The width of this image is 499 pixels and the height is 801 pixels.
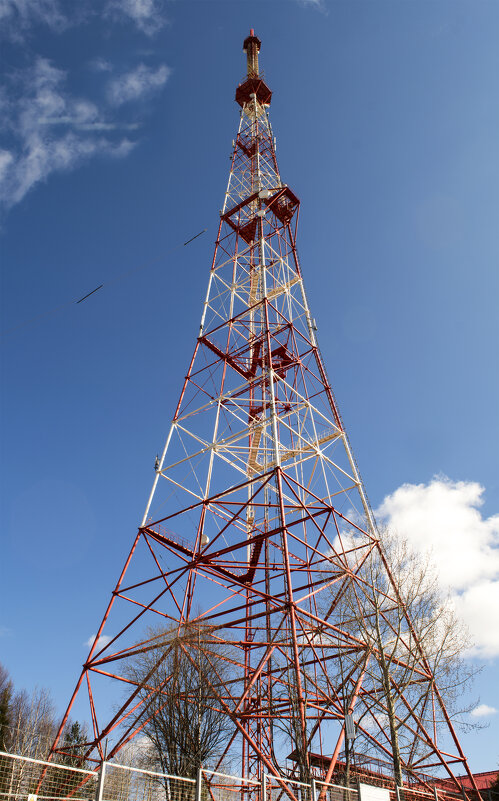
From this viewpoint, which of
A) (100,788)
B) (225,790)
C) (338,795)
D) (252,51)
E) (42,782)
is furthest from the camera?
(252,51)

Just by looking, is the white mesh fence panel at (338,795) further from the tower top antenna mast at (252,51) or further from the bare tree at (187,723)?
the tower top antenna mast at (252,51)

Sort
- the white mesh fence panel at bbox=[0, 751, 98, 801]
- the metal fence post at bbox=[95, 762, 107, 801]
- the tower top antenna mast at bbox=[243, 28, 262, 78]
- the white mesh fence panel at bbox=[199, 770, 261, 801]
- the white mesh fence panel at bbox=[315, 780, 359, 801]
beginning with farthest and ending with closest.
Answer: the tower top antenna mast at bbox=[243, 28, 262, 78] < the white mesh fence panel at bbox=[199, 770, 261, 801] < the white mesh fence panel at bbox=[315, 780, 359, 801] < the white mesh fence panel at bbox=[0, 751, 98, 801] < the metal fence post at bbox=[95, 762, 107, 801]

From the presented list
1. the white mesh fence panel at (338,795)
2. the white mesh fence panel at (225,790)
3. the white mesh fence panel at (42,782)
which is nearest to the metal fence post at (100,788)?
the white mesh fence panel at (42,782)

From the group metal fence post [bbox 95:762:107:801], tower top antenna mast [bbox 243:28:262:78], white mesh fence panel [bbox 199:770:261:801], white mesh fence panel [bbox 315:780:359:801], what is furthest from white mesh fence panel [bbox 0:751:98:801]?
tower top antenna mast [bbox 243:28:262:78]

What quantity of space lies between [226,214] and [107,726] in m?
23.3

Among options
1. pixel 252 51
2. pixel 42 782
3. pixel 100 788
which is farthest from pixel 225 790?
pixel 252 51

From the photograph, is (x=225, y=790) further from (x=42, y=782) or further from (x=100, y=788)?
(x=100, y=788)

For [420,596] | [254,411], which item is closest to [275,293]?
[254,411]

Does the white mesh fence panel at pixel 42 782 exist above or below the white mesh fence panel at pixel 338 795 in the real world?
above

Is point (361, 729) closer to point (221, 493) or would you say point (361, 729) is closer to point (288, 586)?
point (288, 586)

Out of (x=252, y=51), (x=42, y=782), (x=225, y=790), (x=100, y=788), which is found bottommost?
(x=100, y=788)

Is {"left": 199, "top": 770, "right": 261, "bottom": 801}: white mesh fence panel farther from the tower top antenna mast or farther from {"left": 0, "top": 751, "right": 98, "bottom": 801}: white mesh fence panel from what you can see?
the tower top antenna mast

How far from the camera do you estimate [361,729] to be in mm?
16594

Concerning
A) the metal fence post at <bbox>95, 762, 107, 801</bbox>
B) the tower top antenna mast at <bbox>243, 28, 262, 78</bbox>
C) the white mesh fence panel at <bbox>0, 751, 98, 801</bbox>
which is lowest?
the metal fence post at <bbox>95, 762, 107, 801</bbox>
